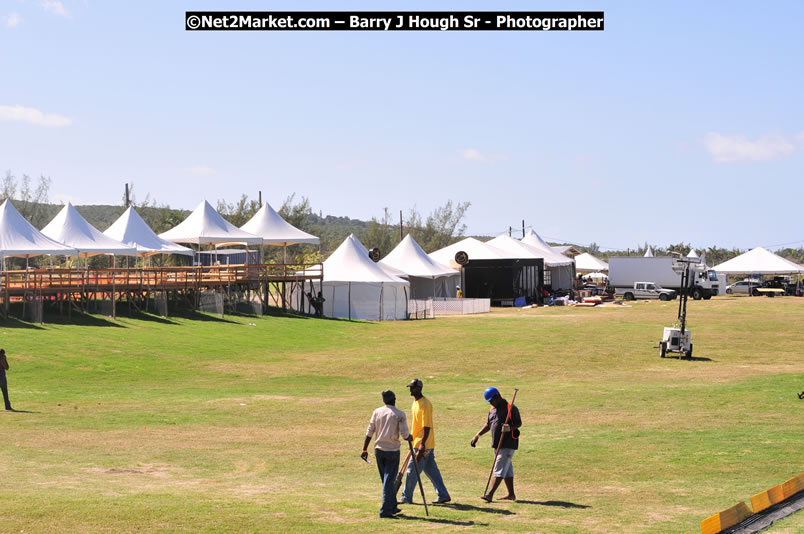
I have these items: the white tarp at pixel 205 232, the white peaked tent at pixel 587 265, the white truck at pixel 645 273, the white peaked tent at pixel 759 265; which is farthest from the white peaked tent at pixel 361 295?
the white peaked tent at pixel 587 265

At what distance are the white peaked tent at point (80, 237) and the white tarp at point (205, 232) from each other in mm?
10653

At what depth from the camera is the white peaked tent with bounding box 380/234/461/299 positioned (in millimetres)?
73700

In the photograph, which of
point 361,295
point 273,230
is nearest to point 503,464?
point 361,295

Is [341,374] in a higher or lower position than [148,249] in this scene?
lower

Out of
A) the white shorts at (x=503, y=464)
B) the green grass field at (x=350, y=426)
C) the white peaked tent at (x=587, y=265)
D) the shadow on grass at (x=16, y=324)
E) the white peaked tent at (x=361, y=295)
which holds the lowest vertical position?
the green grass field at (x=350, y=426)

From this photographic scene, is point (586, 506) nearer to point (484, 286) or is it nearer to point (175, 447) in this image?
point (175, 447)

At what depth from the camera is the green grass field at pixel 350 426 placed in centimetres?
1325

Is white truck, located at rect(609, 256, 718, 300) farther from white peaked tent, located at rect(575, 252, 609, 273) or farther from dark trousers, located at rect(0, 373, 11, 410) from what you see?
dark trousers, located at rect(0, 373, 11, 410)

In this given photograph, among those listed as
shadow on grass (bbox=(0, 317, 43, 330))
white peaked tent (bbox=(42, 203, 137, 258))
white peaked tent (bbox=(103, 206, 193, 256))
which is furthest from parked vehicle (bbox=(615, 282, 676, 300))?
shadow on grass (bbox=(0, 317, 43, 330))

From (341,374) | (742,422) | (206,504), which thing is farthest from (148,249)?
A: (206,504)

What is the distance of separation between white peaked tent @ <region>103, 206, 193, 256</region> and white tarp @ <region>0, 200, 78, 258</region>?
967 centimetres

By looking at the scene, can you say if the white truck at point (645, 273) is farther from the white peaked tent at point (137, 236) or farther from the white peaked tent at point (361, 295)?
the white peaked tent at point (137, 236)

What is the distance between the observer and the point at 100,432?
21594mm

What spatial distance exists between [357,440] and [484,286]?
6196 cm
